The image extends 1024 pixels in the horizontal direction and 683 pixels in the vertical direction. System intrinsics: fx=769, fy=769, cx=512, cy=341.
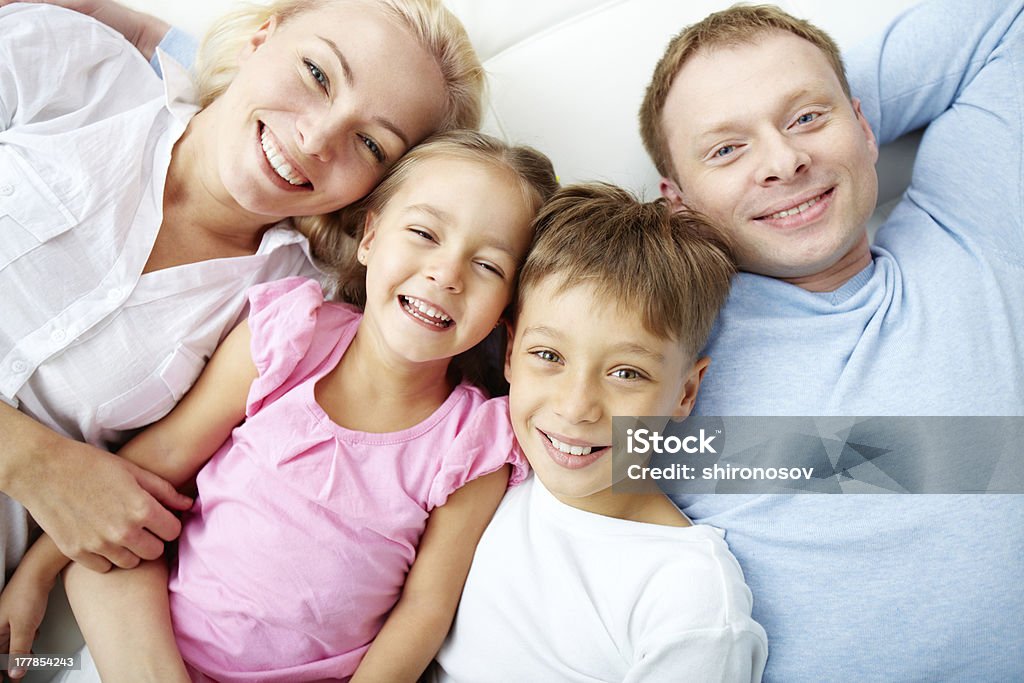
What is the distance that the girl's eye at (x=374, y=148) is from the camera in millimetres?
1255

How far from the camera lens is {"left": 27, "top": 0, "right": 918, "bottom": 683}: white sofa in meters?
1.53

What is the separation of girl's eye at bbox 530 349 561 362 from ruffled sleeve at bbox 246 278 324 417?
1.21 ft

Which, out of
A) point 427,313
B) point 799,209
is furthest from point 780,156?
A: point 427,313

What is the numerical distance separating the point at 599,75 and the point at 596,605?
3.32 feet

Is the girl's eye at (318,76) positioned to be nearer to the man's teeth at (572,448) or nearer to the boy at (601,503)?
the boy at (601,503)

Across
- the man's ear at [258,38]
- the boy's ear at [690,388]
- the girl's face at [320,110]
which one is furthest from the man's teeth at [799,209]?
the man's ear at [258,38]

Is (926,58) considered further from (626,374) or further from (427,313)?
(427,313)

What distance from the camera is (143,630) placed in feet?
3.68

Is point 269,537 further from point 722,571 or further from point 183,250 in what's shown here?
point 722,571

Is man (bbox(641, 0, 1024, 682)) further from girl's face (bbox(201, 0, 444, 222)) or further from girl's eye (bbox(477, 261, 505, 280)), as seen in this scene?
girl's face (bbox(201, 0, 444, 222))

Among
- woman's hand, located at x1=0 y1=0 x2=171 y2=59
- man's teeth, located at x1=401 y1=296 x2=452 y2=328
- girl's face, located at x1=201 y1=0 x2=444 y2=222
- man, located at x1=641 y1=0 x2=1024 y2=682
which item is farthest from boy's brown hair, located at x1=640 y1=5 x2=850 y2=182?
woman's hand, located at x1=0 y1=0 x2=171 y2=59

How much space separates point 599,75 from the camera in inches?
60.8

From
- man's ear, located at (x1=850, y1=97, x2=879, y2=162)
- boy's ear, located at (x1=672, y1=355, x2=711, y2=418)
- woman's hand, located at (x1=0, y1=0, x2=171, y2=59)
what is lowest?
boy's ear, located at (x1=672, y1=355, x2=711, y2=418)

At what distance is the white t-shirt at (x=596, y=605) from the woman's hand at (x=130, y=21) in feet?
3.82
